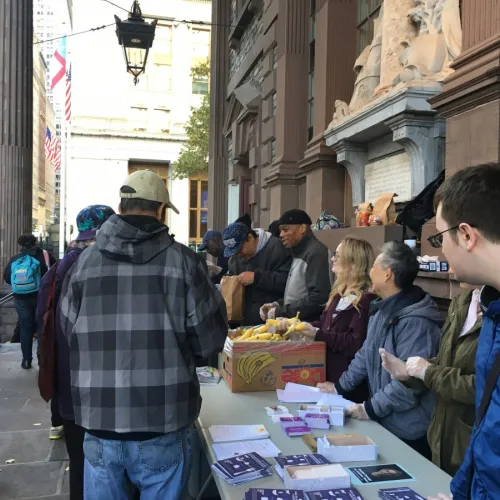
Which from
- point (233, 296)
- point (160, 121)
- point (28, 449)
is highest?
point (160, 121)

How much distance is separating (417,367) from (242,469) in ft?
2.96

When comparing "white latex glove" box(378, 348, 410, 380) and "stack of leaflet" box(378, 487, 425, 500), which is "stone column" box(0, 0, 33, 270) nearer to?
"white latex glove" box(378, 348, 410, 380)

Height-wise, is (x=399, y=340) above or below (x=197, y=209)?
below

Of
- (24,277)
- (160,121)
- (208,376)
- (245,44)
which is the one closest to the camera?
(208,376)

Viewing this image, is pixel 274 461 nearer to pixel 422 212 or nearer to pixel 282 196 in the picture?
pixel 422 212

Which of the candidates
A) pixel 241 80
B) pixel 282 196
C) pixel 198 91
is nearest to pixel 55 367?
pixel 282 196

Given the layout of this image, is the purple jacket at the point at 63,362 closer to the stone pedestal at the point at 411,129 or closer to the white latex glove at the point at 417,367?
the white latex glove at the point at 417,367

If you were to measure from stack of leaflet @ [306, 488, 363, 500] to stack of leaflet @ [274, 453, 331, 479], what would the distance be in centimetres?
20

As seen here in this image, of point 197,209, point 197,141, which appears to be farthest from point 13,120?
point 197,209

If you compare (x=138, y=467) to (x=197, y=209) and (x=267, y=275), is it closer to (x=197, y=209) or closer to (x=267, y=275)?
(x=267, y=275)

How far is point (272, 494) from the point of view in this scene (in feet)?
6.11

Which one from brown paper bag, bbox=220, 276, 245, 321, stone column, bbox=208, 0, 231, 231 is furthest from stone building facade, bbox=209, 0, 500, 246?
brown paper bag, bbox=220, 276, 245, 321

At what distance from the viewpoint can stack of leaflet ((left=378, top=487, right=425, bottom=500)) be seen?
1.86 metres

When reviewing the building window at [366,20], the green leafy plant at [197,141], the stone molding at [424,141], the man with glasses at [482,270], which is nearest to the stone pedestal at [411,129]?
the stone molding at [424,141]
